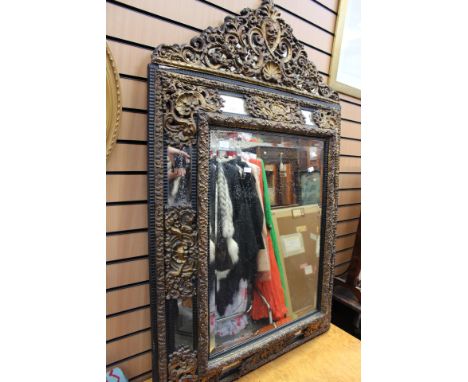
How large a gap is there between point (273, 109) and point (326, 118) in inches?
12.5

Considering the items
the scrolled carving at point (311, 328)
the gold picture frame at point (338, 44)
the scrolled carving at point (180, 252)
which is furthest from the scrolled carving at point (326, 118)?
the scrolled carving at point (311, 328)

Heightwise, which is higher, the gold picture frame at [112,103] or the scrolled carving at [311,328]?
the gold picture frame at [112,103]

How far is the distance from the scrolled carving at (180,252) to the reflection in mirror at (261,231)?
75 mm

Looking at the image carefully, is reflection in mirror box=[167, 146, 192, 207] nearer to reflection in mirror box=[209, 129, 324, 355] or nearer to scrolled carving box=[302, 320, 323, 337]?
reflection in mirror box=[209, 129, 324, 355]

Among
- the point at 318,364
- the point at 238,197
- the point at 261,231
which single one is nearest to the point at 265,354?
the point at 318,364

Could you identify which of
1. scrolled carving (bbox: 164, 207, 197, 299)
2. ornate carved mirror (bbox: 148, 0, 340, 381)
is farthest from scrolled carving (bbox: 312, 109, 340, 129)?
scrolled carving (bbox: 164, 207, 197, 299)

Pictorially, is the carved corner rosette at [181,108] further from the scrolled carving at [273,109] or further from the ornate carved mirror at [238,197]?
the scrolled carving at [273,109]

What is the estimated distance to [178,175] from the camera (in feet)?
2.35

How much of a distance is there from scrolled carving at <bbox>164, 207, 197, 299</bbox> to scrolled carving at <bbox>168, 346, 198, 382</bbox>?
19 centimetres

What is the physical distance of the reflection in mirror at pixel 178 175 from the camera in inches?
27.7

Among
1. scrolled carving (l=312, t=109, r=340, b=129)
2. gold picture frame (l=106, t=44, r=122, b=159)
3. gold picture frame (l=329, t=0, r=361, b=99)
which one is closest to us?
gold picture frame (l=106, t=44, r=122, b=159)

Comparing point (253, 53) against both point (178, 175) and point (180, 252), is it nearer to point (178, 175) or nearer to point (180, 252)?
point (178, 175)

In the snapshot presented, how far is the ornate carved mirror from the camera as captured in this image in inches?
28.1

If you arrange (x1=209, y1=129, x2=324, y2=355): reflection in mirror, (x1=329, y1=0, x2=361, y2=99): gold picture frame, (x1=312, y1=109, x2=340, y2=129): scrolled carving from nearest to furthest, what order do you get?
(x1=209, y1=129, x2=324, y2=355): reflection in mirror, (x1=312, y1=109, x2=340, y2=129): scrolled carving, (x1=329, y1=0, x2=361, y2=99): gold picture frame
